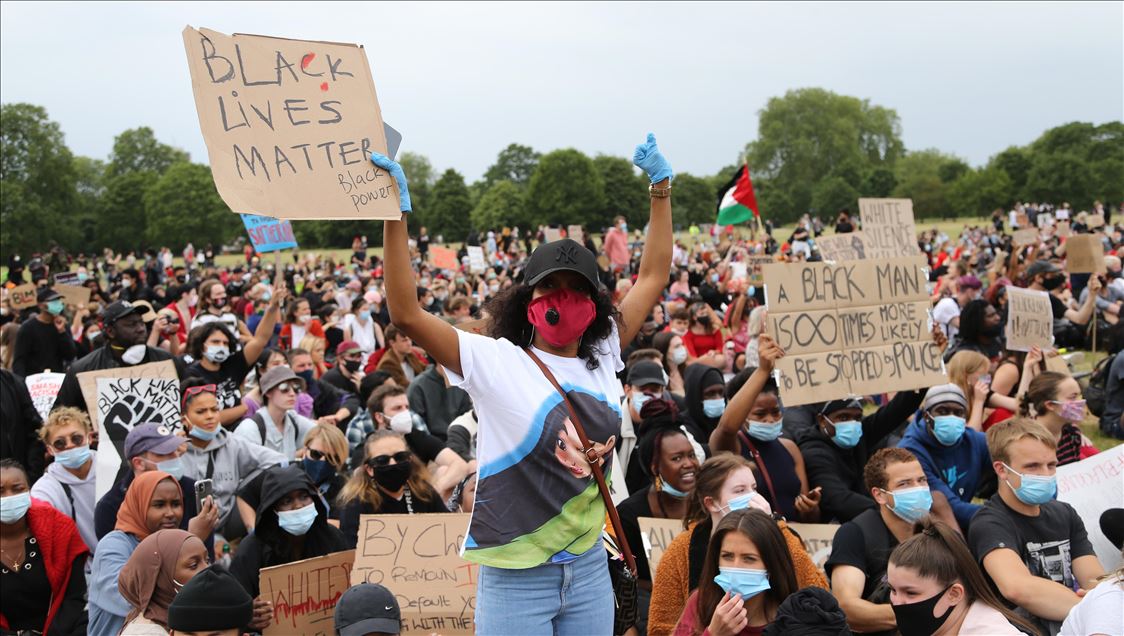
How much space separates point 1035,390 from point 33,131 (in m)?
82.9

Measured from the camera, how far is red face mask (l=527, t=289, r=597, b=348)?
10.5 ft

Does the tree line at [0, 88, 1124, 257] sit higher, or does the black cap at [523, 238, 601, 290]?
the tree line at [0, 88, 1124, 257]

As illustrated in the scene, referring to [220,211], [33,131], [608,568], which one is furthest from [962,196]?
[608,568]

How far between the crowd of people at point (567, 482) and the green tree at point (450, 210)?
227 ft

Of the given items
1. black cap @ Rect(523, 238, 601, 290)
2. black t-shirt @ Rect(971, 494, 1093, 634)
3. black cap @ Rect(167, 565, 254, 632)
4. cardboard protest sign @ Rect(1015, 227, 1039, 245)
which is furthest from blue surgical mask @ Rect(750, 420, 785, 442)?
cardboard protest sign @ Rect(1015, 227, 1039, 245)

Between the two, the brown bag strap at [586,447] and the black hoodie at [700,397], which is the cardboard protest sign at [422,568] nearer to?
the brown bag strap at [586,447]

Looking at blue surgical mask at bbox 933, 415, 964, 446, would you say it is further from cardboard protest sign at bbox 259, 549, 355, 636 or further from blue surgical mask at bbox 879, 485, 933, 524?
cardboard protest sign at bbox 259, 549, 355, 636

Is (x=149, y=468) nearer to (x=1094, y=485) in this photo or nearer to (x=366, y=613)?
(x=366, y=613)

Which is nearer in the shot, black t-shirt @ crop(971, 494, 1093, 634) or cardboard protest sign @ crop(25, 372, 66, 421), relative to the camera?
black t-shirt @ crop(971, 494, 1093, 634)

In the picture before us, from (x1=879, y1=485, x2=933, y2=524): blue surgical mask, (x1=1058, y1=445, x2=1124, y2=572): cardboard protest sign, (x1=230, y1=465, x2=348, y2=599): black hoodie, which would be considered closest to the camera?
(x1=879, y1=485, x2=933, y2=524): blue surgical mask

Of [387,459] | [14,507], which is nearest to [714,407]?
[387,459]

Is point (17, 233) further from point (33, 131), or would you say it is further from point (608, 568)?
point (608, 568)

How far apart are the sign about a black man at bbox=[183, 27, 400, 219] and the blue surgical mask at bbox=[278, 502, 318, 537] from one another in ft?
7.98

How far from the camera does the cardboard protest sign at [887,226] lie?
35.7ft
